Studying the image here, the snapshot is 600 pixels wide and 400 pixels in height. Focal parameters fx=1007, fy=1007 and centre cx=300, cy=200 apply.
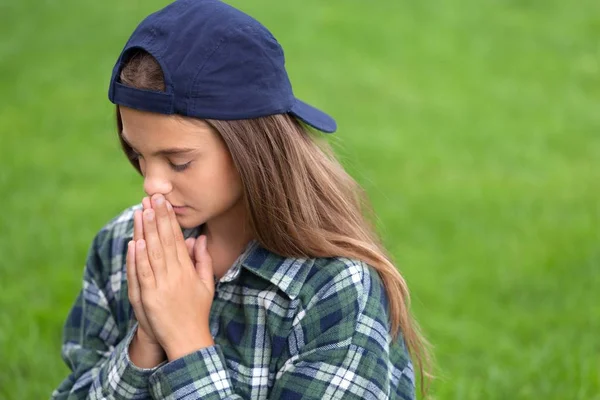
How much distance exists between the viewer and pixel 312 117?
2475 mm

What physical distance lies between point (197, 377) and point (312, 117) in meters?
0.68

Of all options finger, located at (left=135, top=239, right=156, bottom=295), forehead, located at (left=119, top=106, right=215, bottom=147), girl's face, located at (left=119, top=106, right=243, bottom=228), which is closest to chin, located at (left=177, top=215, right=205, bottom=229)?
girl's face, located at (left=119, top=106, right=243, bottom=228)

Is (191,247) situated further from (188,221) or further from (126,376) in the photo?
(126,376)

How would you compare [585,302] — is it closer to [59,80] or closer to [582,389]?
[582,389]

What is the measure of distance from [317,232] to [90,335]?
0.76 m

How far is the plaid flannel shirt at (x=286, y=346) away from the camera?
2322mm

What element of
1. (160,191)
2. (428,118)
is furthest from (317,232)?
(428,118)

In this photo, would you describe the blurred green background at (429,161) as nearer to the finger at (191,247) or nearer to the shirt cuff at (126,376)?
the finger at (191,247)

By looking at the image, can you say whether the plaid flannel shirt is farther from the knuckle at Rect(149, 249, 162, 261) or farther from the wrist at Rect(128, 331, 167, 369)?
the knuckle at Rect(149, 249, 162, 261)

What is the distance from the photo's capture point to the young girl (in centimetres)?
228

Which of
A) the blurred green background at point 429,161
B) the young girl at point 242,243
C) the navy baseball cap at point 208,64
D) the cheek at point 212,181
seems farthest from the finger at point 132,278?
the blurred green background at point 429,161

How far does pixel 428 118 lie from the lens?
730 centimetres

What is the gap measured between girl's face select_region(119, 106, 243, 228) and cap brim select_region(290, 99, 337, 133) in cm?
20

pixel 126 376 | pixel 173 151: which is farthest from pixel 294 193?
pixel 126 376
